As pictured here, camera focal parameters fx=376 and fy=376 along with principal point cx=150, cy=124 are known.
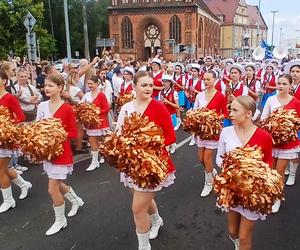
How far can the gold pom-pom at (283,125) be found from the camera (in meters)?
4.43

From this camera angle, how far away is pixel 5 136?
4.45 m

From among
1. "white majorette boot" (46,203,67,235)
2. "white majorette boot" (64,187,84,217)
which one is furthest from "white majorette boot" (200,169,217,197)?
"white majorette boot" (46,203,67,235)

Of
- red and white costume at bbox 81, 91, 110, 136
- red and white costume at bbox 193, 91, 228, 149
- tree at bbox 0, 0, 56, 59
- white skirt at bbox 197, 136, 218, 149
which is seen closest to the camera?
white skirt at bbox 197, 136, 218, 149

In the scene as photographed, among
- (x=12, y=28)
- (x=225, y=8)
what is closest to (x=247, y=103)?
(x=12, y=28)

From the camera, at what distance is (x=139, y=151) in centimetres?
325

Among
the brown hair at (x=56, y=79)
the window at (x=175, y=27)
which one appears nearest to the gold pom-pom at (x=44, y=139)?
the brown hair at (x=56, y=79)

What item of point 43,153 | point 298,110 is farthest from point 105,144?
point 298,110

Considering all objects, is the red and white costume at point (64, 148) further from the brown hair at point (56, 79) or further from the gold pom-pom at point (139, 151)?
the gold pom-pom at point (139, 151)

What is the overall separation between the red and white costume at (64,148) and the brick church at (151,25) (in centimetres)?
5306

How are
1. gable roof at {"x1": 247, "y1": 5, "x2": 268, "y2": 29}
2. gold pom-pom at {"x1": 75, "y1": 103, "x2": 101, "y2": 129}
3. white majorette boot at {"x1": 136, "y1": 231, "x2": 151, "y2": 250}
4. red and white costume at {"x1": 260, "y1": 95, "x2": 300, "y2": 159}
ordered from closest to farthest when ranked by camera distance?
white majorette boot at {"x1": 136, "y1": 231, "x2": 151, "y2": 250}, red and white costume at {"x1": 260, "y1": 95, "x2": 300, "y2": 159}, gold pom-pom at {"x1": 75, "y1": 103, "x2": 101, "y2": 129}, gable roof at {"x1": 247, "y1": 5, "x2": 268, "y2": 29}

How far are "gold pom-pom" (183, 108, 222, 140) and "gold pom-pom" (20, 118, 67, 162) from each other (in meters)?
1.82

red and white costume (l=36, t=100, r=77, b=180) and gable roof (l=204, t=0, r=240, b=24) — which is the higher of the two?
gable roof (l=204, t=0, r=240, b=24)

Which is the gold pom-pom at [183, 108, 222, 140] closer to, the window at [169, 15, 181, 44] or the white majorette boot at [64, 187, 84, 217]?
the white majorette boot at [64, 187, 84, 217]

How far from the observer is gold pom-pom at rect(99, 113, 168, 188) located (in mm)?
3240
